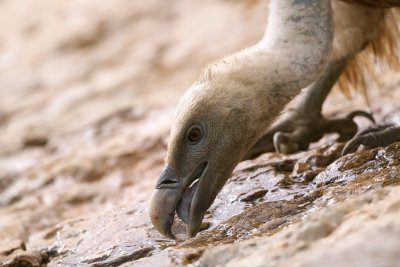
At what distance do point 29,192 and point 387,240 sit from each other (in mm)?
3967

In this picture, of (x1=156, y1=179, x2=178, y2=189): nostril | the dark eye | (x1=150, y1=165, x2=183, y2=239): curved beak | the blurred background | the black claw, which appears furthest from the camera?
the blurred background

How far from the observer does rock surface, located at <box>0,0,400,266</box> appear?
2.83m

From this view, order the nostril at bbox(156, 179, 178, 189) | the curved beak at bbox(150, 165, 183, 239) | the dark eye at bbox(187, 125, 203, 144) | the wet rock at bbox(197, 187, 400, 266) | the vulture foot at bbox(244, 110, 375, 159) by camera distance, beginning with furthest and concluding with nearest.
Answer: the vulture foot at bbox(244, 110, 375, 159)
the dark eye at bbox(187, 125, 203, 144)
the nostril at bbox(156, 179, 178, 189)
the curved beak at bbox(150, 165, 183, 239)
the wet rock at bbox(197, 187, 400, 266)

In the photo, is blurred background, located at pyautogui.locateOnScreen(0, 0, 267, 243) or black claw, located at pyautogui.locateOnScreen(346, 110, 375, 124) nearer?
black claw, located at pyautogui.locateOnScreen(346, 110, 375, 124)

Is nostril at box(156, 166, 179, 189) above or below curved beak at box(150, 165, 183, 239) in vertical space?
above

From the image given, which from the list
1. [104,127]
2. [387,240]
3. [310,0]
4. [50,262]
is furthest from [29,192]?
[387,240]

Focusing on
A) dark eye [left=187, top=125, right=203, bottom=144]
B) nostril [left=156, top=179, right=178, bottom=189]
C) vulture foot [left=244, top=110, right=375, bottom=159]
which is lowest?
vulture foot [left=244, top=110, right=375, bottom=159]

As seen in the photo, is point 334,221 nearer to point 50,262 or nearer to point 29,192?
point 50,262

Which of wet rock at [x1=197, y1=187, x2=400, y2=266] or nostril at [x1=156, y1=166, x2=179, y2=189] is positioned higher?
nostril at [x1=156, y1=166, x2=179, y2=189]

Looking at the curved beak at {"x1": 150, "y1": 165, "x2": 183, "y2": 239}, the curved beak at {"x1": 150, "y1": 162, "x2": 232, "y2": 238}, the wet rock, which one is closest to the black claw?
the curved beak at {"x1": 150, "y1": 162, "x2": 232, "y2": 238}

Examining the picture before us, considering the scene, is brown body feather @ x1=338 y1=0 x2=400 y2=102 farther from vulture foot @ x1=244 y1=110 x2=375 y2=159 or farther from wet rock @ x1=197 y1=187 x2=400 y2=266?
wet rock @ x1=197 y1=187 x2=400 y2=266

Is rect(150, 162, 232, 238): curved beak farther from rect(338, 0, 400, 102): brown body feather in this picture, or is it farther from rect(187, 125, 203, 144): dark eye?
rect(338, 0, 400, 102): brown body feather

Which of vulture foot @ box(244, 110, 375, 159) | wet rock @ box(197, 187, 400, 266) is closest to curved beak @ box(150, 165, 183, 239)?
wet rock @ box(197, 187, 400, 266)

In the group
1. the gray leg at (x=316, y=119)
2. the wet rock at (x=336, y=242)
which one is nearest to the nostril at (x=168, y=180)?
the wet rock at (x=336, y=242)
